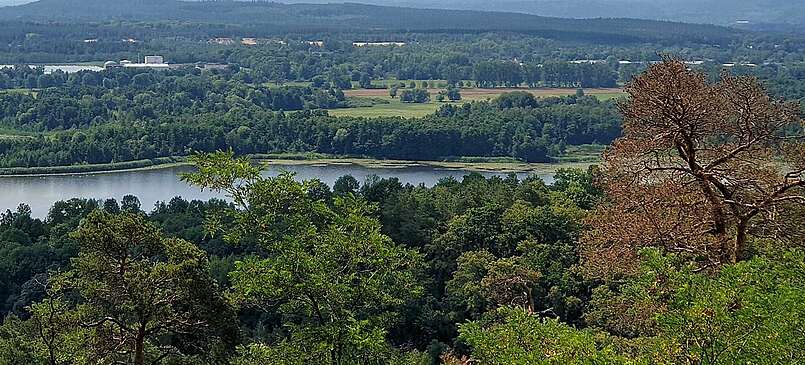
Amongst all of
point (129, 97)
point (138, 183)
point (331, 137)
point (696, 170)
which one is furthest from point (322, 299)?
point (129, 97)

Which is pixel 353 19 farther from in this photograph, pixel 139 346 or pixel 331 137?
pixel 139 346

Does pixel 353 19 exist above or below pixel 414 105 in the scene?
above

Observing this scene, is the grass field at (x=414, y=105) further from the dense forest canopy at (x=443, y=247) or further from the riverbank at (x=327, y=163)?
the riverbank at (x=327, y=163)

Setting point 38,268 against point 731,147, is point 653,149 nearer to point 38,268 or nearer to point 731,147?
point 731,147

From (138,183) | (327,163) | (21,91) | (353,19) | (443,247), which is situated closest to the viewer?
(443,247)

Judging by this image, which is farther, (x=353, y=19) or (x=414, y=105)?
(x=353, y=19)

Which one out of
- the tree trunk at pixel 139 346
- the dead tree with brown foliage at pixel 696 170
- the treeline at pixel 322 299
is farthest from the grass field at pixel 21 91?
the dead tree with brown foliage at pixel 696 170

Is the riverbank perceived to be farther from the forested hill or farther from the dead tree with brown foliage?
the forested hill
